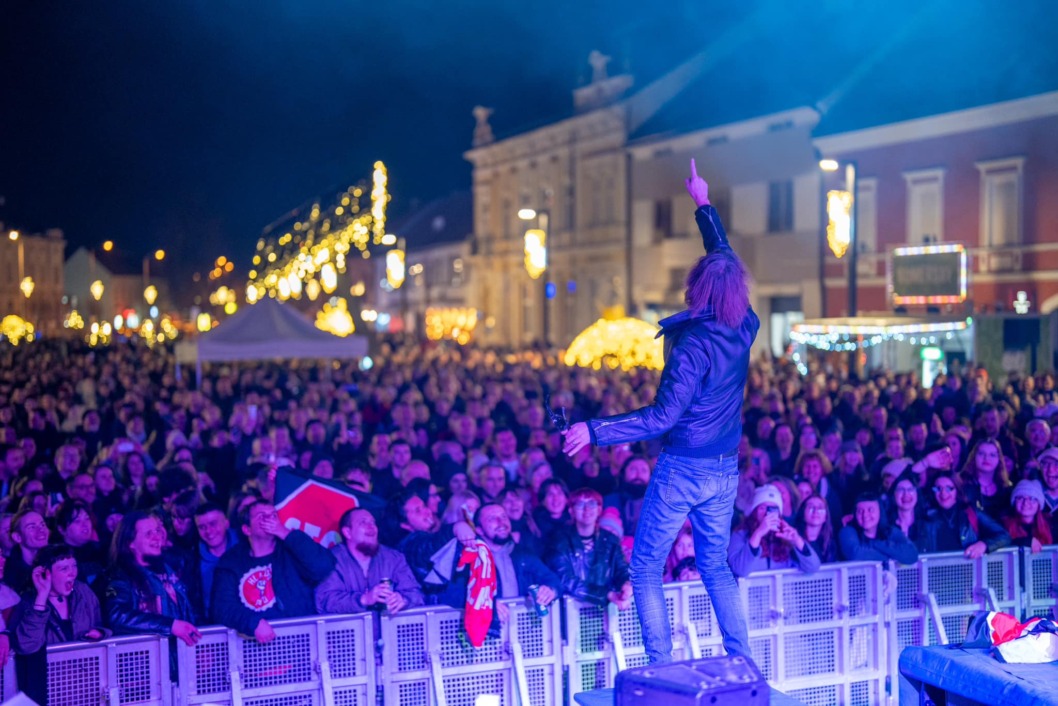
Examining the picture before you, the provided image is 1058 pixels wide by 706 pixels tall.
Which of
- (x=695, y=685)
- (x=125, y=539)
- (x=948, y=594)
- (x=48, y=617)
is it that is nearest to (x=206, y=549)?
(x=125, y=539)

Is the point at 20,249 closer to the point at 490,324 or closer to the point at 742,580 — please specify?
the point at 490,324

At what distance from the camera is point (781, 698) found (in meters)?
5.21

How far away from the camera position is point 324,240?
41.0 metres

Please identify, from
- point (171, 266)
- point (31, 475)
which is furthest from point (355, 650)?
point (171, 266)

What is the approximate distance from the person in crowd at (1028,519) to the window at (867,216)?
2294 cm

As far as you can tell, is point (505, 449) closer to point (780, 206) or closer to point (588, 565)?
point (588, 565)

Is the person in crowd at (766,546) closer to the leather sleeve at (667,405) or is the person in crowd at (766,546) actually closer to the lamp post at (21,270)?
the leather sleeve at (667,405)

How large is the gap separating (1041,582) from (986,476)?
7.24ft

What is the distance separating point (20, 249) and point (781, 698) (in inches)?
1832

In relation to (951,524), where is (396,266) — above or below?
above

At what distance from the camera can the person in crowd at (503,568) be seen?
666cm

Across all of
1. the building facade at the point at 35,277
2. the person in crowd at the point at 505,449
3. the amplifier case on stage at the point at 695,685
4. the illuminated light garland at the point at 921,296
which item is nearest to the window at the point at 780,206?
the illuminated light garland at the point at 921,296

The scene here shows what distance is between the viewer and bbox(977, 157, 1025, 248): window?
26.7m

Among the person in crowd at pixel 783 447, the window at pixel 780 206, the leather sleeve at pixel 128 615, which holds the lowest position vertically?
the leather sleeve at pixel 128 615
